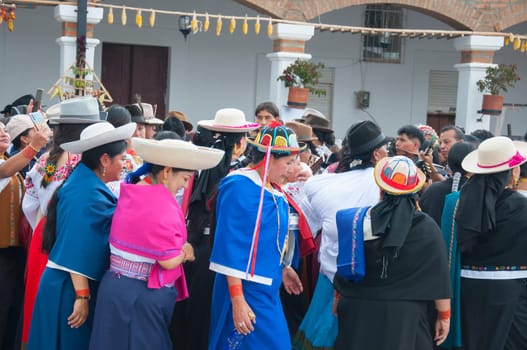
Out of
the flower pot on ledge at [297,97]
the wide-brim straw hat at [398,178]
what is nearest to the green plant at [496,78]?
the flower pot on ledge at [297,97]

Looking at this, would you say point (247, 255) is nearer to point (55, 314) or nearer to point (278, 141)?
point (278, 141)

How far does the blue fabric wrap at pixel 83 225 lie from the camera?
3.86 metres

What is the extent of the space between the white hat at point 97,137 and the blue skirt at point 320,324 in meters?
1.63

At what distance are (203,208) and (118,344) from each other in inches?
49.4

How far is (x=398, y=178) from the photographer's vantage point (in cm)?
390

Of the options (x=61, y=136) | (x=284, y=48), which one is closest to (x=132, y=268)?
(x=61, y=136)

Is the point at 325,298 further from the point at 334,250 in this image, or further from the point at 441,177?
the point at 441,177

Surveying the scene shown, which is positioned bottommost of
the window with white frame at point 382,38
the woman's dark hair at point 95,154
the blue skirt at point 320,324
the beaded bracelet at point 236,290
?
the blue skirt at point 320,324

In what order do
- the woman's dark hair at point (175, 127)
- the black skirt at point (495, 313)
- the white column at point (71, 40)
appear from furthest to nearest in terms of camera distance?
1. the white column at point (71, 40)
2. the woman's dark hair at point (175, 127)
3. the black skirt at point (495, 313)

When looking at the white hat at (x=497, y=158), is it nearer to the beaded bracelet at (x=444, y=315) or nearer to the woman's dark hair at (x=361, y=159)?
the woman's dark hair at (x=361, y=159)

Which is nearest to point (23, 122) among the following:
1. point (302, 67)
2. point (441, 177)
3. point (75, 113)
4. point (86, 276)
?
point (75, 113)

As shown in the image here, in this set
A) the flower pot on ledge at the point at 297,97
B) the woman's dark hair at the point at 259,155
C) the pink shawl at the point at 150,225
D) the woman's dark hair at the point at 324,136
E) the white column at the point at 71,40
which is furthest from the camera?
the flower pot on ledge at the point at 297,97

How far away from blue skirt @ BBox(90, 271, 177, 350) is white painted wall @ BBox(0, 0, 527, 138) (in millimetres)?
10854

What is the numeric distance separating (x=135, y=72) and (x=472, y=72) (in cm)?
675
